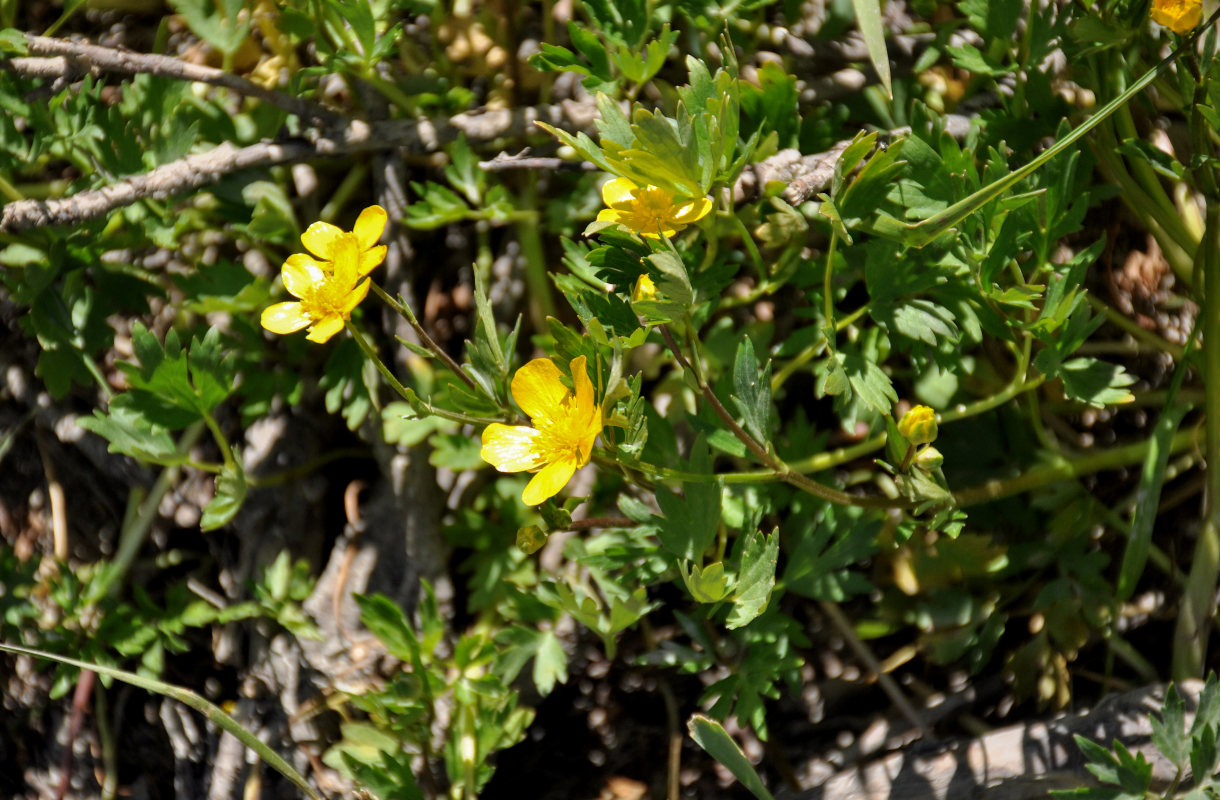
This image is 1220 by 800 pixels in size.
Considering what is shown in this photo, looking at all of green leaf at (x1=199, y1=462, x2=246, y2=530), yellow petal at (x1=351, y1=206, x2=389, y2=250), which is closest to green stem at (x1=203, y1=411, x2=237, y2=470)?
green leaf at (x1=199, y1=462, x2=246, y2=530)

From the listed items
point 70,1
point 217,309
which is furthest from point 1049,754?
point 70,1

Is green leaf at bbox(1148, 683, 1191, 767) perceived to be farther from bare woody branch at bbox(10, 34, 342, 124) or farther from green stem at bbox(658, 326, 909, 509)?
bare woody branch at bbox(10, 34, 342, 124)

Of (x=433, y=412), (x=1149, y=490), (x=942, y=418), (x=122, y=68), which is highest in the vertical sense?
(x=122, y=68)

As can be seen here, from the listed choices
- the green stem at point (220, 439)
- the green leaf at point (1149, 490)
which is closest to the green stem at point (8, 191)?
the green stem at point (220, 439)

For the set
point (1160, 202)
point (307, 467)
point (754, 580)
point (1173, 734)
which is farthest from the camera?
point (307, 467)

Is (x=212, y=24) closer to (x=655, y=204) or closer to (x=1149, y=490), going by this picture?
(x=655, y=204)

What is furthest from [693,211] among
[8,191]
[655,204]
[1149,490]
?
[8,191]

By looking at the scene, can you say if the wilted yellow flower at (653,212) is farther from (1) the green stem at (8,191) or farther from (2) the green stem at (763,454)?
(1) the green stem at (8,191)
